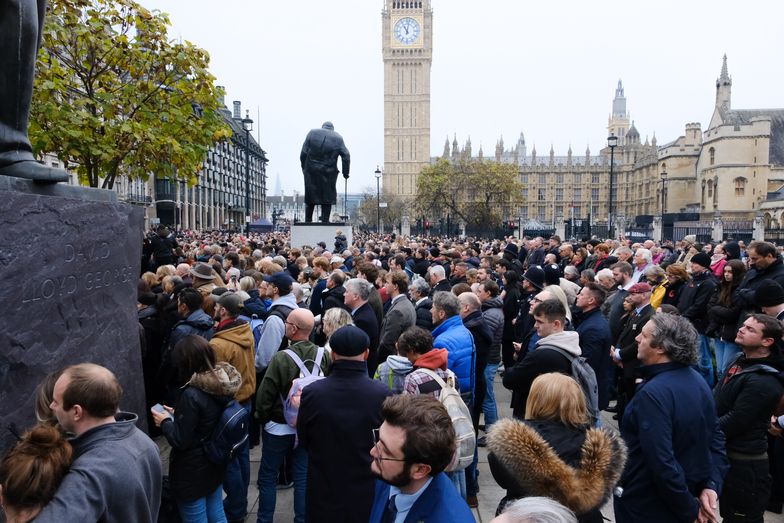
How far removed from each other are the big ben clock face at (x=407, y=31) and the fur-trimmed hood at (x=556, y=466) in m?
115

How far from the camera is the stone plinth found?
2971 millimetres

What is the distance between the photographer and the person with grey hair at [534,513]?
1615mm

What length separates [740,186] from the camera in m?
60.9

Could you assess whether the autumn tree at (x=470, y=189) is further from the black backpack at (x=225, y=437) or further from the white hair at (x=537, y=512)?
the white hair at (x=537, y=512)

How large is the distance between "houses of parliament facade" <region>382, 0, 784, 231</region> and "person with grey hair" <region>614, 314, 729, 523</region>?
5063 cm

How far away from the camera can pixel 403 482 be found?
2.41 metres

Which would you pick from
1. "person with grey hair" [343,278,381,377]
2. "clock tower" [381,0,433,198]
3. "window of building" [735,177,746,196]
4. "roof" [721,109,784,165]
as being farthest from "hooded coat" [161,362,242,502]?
"clock tower" [381,0,433,198]

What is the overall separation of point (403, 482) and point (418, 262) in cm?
1007

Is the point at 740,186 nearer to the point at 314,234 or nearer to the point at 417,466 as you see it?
the point at 314,234

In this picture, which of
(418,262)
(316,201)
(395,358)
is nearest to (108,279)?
(395,358)

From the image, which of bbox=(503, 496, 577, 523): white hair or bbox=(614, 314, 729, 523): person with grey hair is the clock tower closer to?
bbox=(614, 314, 729, 523): person with grey hair

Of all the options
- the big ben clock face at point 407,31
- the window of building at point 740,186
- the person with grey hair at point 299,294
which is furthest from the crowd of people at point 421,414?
the big ben clock face at point 407,31

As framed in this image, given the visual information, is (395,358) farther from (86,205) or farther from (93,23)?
(93,23)

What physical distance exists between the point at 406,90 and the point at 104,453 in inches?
4515
